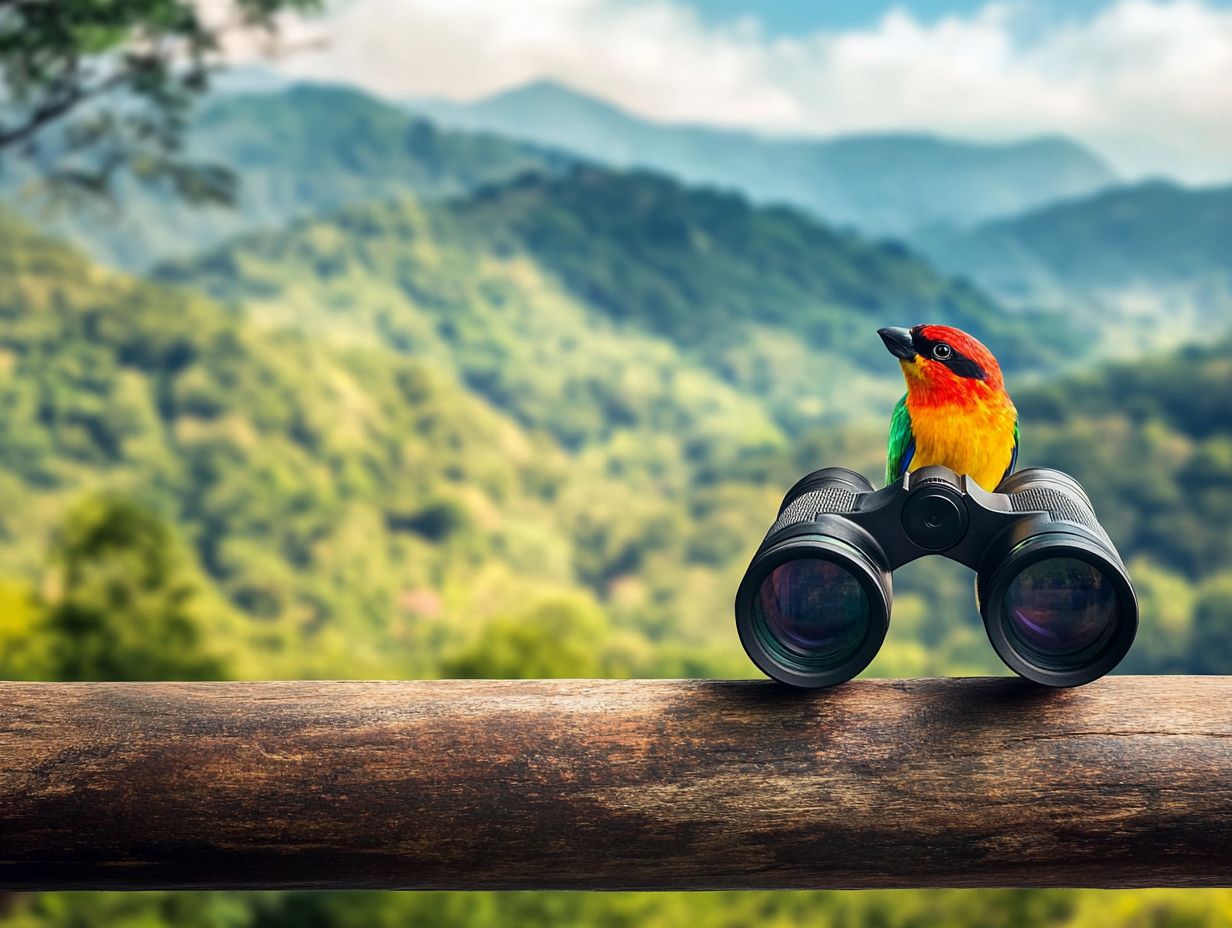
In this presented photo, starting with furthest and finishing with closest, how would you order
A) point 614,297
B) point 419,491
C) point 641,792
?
point 614,297
point 419,491
point 641,792

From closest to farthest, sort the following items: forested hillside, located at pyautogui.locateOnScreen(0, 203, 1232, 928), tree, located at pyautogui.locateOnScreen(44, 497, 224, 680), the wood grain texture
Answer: the wood grain texture
tree, located at pyautogui.locateOnScreen(44, 497, 224, 680)
forested hillside, located at pyautogui.locateOnScreen(0, 203, 1232, 928)

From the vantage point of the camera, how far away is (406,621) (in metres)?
30.7

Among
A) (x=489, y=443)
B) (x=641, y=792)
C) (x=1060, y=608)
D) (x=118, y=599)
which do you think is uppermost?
(x=489, y=443)

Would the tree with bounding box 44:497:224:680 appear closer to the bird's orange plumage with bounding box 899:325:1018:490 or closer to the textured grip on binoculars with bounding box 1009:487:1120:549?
the bird's orange plumage with bounding box 899:325:1018:490

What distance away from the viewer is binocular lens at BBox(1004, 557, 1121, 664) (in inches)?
41.0

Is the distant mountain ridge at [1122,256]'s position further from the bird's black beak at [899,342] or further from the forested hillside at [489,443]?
the bird's black beak at [899,342]

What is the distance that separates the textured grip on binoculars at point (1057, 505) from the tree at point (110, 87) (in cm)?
541

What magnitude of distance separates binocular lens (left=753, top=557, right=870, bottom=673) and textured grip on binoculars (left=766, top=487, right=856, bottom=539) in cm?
5

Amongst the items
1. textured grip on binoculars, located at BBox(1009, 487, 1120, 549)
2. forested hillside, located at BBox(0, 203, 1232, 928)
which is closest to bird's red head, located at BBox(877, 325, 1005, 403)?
textured grip on binoculars, located at BBox(1009, 487, 1120, 549)

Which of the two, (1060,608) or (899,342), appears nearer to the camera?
(1060,608)

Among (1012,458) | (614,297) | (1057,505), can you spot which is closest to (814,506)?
(1057,505)

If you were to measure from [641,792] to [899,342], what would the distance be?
638mm

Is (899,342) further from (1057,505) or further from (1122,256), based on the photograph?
(1122,256)

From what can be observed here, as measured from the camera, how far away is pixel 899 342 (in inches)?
53.4
